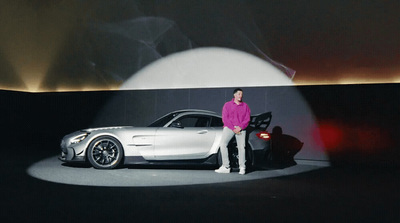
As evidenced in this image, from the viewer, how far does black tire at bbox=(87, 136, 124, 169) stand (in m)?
9.10

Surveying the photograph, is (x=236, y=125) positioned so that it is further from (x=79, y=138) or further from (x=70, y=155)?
(x=70, y=155)

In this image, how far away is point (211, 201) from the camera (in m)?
5.75

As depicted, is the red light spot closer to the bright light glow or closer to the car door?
the bright light glow

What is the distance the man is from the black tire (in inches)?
91.7

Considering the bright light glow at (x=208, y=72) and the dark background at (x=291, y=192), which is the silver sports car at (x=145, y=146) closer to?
the dark background at (x=291, y=192)

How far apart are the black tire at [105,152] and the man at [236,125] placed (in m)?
2.33

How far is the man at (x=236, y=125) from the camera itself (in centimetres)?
875

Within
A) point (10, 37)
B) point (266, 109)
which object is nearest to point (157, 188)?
point (266, 109)

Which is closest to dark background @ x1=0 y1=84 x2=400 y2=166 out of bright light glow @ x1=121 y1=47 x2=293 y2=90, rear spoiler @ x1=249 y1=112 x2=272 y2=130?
rear spoiler @ x1=249 y1=112 x2=272 y2=130

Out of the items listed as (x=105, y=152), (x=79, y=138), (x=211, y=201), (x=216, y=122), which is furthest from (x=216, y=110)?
(x=211, y=201)

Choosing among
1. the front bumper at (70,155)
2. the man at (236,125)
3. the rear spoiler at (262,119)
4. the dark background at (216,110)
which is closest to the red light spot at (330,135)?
the dark background at (216,110)

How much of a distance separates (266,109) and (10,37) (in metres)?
10.4

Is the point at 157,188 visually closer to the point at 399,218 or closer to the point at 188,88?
the point at 399,218

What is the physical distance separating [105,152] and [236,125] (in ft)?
9.90
